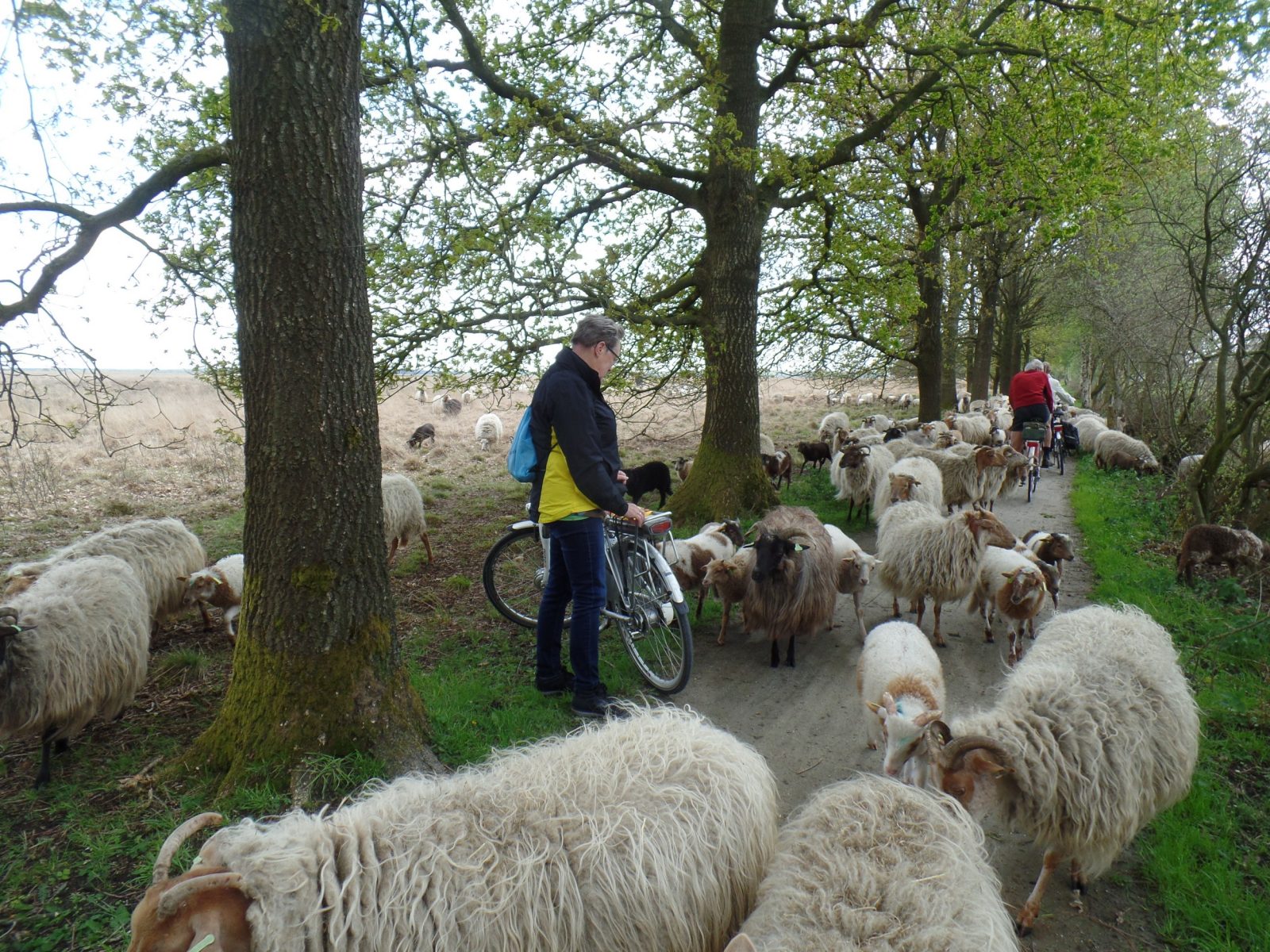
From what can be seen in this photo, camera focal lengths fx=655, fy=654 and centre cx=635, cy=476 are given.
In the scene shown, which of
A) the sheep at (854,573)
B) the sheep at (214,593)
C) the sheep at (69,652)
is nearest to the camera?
the sheep at (69,652)

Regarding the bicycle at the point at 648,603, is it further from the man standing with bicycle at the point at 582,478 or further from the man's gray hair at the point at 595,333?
the man's gray hair at the point at 595,333

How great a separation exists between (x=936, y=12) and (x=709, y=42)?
9.72 ft

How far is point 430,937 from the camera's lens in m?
1.97

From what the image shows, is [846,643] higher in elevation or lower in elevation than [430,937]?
lower

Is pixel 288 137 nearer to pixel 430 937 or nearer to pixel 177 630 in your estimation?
pixel 430 937

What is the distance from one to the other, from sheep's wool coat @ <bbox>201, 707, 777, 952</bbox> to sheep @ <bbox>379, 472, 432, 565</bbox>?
19.6 ft

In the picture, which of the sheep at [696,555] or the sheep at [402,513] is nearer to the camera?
the sheep at [696,555]

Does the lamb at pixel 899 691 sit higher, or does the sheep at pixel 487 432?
the sheep at pixel 487 432

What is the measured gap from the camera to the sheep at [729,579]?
614 cm

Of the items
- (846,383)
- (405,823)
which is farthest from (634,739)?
(846,383)

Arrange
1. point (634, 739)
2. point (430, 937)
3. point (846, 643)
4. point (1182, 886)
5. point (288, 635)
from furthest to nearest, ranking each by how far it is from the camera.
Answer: point (846, 643) → point (288, 635) → point (1182, 886) → point (634, 739) → point (430, 937)

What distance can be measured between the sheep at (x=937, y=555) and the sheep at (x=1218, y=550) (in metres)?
2.43

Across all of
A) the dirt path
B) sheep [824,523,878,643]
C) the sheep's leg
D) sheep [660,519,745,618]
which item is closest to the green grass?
the dirt path

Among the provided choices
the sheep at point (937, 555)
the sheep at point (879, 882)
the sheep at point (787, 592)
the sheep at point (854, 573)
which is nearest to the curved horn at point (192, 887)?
the sheep at point (879, 882)
